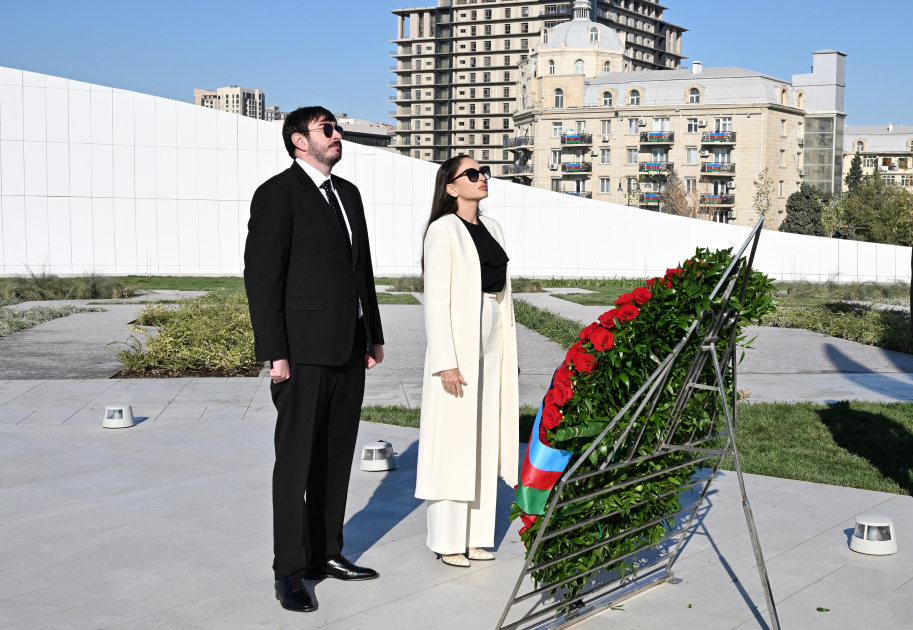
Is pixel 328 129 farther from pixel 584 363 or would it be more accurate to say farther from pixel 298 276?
pixel 584 363

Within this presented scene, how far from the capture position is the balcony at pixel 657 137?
2936 inches

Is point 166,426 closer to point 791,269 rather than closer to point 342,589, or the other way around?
point 342,589

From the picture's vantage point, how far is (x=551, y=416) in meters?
2.99

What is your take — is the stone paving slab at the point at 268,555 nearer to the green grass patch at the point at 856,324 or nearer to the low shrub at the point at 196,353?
the low shrub at the point at 196,353

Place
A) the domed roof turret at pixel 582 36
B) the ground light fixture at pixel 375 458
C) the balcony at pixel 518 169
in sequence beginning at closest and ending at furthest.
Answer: the ground light fixture at pixel 375 458 < the balcony at pixel 518 169 < the domed roof turret at pixel 582 36

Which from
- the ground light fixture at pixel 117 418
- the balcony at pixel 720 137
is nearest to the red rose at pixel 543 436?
the ground light fixture at pixel 117 418

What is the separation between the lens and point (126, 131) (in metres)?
30.5

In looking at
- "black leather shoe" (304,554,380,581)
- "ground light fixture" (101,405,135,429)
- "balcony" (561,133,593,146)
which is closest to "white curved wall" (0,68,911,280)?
"ground light fixture" (101,405,135,429)

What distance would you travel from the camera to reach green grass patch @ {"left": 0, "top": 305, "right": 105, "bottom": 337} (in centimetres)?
1494

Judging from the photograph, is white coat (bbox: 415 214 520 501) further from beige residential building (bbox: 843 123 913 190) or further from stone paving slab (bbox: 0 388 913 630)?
beige residential building (bbox: 843 123 913 190)

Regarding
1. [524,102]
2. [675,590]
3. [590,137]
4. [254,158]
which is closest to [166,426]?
[675,590]

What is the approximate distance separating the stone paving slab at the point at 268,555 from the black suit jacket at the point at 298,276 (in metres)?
1.03

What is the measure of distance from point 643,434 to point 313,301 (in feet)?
4.63

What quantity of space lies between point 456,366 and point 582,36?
8769 centimetres
